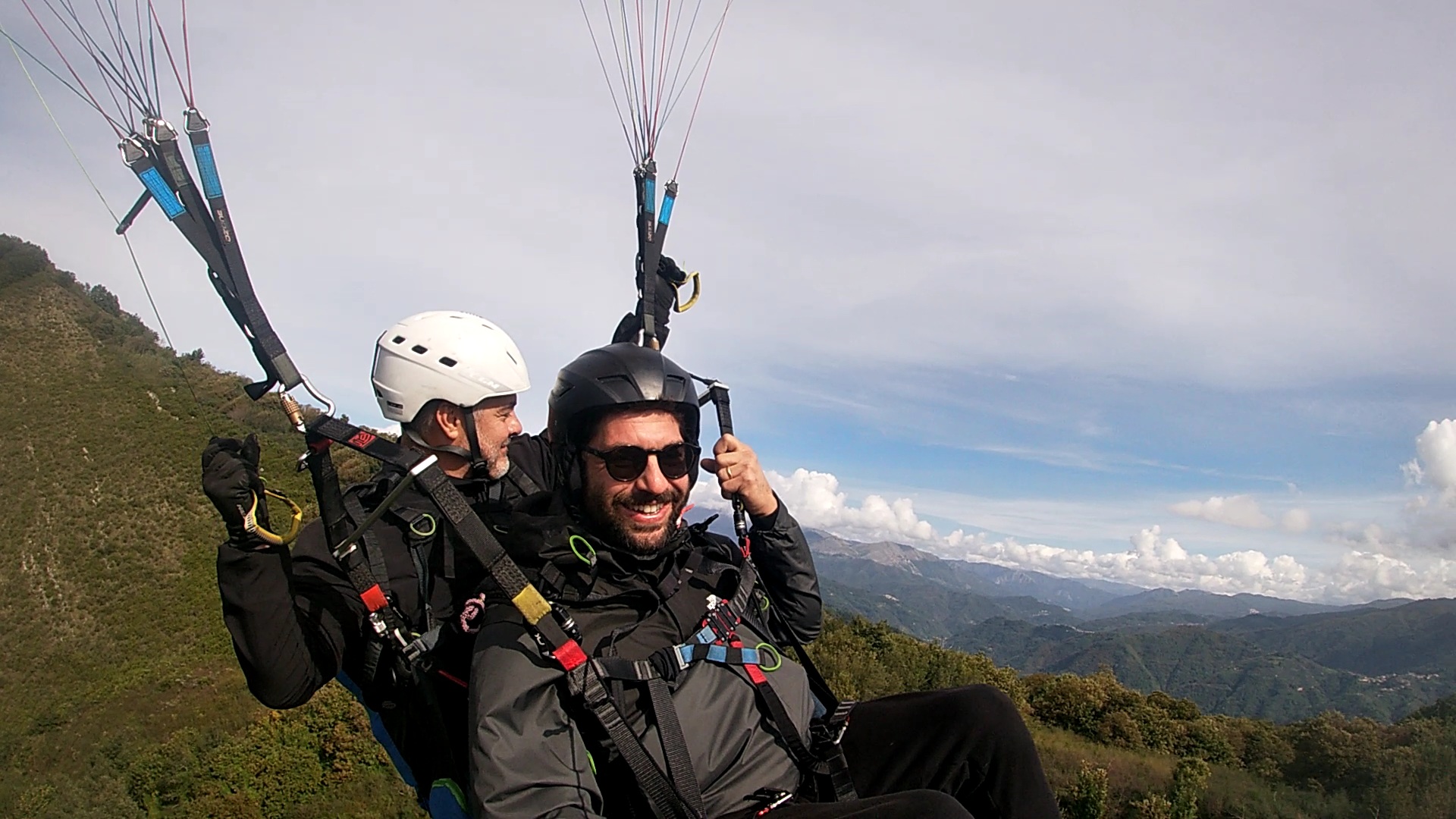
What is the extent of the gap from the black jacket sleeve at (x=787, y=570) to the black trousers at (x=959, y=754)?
49cm

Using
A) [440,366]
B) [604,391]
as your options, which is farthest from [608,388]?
[440,366]

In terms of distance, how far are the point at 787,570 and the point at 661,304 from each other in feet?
6.48

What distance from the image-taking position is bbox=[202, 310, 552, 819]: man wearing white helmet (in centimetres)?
199

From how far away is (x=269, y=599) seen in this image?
2.03 m

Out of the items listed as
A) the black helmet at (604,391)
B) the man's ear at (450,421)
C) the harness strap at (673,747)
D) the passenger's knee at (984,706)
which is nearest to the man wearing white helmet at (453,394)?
the man's ear at (450,421)

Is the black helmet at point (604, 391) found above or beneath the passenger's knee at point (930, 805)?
above

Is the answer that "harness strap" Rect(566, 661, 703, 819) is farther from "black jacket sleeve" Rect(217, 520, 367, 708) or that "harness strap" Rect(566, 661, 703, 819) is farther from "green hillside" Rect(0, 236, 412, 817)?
"green hillside" Rect(0, 236, 412, 817)

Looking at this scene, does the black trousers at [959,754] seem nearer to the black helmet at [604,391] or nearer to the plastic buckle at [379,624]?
the black helmet at [604,391]

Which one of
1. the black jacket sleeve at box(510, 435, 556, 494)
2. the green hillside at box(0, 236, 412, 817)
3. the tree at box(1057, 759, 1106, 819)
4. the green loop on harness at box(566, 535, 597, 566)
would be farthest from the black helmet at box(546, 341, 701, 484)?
the green hillside at box(0, 236, 412, 817)

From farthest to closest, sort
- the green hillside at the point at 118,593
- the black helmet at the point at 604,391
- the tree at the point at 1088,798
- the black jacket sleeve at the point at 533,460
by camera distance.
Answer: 1. the green hillside at the point at 118,593
2. the tree at the point at 1088,798
3. the black jacket sleeve at the point at 533,460
4. the black helmet at the point at 604,391

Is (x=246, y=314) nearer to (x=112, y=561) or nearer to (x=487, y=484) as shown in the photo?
(x=487, y=484)

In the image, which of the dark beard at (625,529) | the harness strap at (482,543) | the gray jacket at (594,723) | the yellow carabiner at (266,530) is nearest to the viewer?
the gray jacket at (594,723)

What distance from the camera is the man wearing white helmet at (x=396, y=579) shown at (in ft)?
6.53

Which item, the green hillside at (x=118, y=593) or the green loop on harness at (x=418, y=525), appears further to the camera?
the green hillside at (x=118, y=593)
